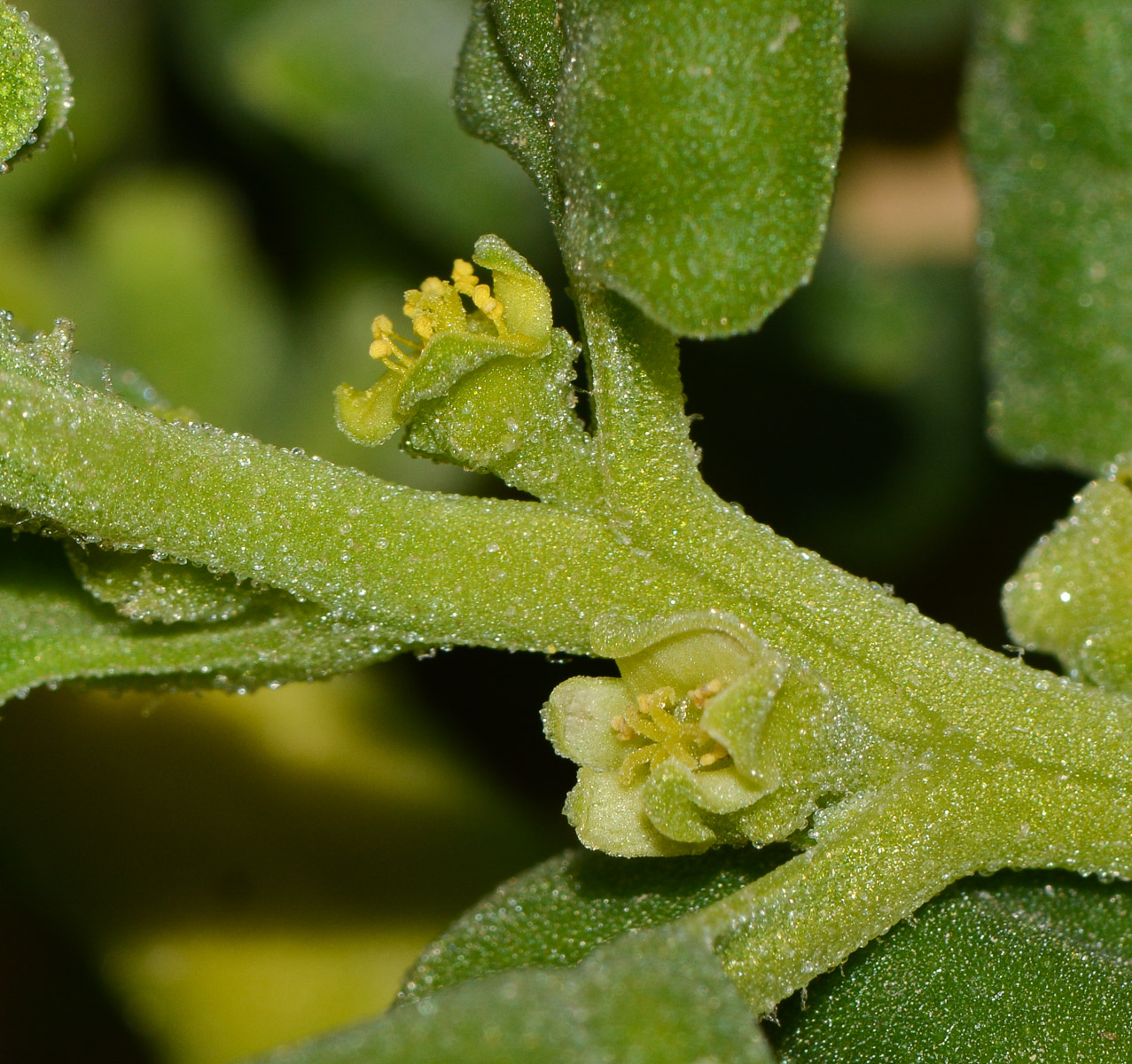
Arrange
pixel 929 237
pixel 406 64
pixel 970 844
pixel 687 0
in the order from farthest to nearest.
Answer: pixel 929 237 → pixel 406 64 → pixel 970 844 → pixel 687 0

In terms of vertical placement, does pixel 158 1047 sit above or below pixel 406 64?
below

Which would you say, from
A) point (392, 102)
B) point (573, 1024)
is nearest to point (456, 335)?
point (573, 1024)

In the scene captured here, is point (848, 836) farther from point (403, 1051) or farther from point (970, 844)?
point (403, 1051)

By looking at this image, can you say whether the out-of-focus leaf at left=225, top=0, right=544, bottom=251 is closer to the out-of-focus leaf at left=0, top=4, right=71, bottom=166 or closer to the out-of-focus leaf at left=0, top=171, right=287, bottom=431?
the out-of-focus leaf at left=0, top=171, right=287, bottom=431

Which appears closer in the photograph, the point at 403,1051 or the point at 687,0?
Answer: the point at 403,1051

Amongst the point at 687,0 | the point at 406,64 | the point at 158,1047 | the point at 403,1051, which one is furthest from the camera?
the point at 406,64

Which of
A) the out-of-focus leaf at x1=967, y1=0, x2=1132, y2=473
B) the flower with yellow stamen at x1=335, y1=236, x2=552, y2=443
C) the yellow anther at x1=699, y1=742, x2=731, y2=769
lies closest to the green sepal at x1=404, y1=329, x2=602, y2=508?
the flower with yellow stamen at x1=335, y1=236, x2=552, y2=443

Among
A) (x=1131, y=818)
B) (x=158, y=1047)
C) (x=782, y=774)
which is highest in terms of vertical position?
(x=782, y=774)

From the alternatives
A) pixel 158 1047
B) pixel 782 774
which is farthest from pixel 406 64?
pixel 782 774
